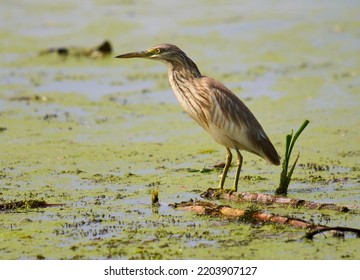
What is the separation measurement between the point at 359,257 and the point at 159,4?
34.7 feet

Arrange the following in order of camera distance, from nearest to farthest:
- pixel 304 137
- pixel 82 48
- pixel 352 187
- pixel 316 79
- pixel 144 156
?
pixel 352 187 → pixel 144 156 → pixel 304 137 → pixel 316 79 → pixel 82 48

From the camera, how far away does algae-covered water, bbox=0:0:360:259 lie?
15.1 feet

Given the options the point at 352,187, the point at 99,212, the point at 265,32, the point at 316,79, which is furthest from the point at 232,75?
the point at 99,212

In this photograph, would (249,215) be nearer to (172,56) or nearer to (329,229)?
(329,229)

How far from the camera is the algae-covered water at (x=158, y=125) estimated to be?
459 centimetres

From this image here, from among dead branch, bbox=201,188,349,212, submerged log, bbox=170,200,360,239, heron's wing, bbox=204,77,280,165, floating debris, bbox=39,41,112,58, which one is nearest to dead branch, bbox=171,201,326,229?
submerged log, bbox=170,200,360,239

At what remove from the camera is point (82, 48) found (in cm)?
1123

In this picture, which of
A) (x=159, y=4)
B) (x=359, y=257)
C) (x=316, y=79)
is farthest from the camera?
(x=159, y=4)

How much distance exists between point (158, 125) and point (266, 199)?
285 cm

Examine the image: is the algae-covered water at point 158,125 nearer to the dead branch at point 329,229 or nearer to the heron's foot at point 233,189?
the dead branch at point 329,229

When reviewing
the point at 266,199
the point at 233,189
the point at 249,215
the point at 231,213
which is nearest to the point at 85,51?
the point at 233,189

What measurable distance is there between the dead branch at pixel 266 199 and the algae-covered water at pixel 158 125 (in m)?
0.04

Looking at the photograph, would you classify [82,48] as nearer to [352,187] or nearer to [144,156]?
[144,156]

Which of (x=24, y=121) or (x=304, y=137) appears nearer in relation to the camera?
(x=304, y=137)
